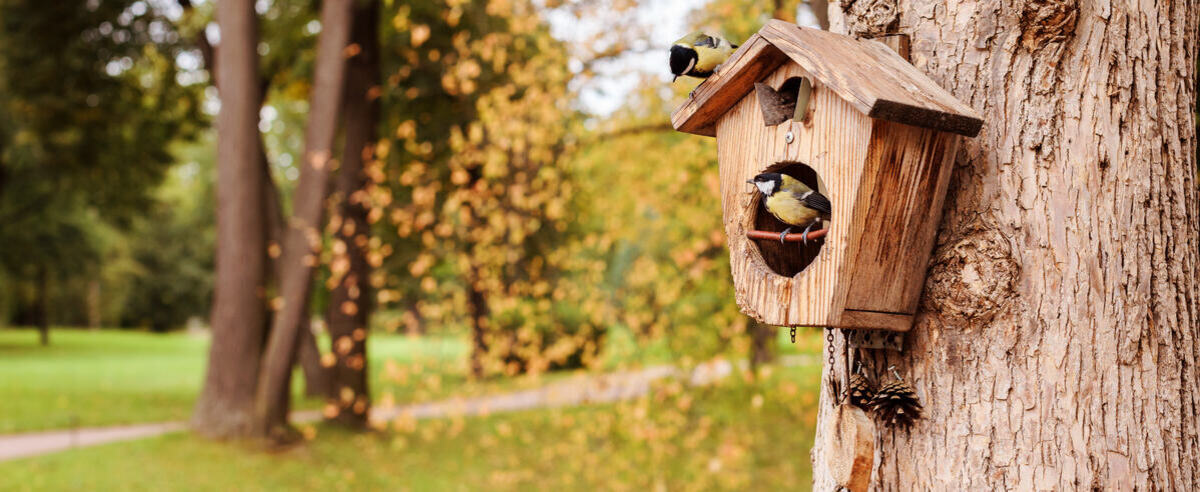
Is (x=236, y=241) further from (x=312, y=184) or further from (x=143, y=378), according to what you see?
(x=143, y=378)

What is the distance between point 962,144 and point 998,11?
30 cm

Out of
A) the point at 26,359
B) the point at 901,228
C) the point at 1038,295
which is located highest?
the point at 901,228

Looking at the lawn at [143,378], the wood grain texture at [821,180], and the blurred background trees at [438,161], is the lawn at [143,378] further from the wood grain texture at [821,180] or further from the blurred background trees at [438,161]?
the wood grain texture at [821,180]

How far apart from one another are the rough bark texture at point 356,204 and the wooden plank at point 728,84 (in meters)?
8.78

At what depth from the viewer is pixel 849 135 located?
1.83 m

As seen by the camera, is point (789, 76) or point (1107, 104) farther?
point (789, 76)

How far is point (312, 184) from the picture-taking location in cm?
890

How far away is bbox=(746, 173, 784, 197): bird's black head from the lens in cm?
190

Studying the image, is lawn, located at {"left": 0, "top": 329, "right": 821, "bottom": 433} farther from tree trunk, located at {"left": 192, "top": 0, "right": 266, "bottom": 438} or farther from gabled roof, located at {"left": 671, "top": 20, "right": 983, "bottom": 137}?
gabled roof, located at {"left": 671, "top": 20, "right": 983, "bottom": 137}

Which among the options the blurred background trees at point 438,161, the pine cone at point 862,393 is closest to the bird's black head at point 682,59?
the pine cone at point 862,393

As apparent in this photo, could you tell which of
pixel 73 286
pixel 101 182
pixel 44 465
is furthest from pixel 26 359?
pixel 44 465

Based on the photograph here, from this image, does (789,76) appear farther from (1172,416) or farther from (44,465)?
(44,465)

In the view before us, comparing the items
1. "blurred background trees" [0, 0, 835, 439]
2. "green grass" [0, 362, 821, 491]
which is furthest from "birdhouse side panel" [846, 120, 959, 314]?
"green grass" [0, 362, 821, 491]

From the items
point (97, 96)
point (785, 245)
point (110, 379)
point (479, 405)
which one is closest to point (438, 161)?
point (479, 405)
